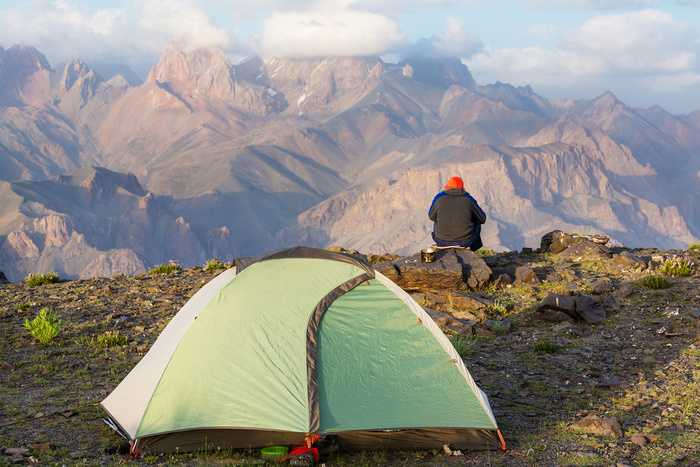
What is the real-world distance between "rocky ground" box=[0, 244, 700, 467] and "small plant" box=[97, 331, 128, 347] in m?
0.03

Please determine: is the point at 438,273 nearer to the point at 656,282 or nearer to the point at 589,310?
the point at 589,310

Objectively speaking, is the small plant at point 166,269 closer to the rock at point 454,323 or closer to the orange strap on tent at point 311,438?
the rock at point 454,323

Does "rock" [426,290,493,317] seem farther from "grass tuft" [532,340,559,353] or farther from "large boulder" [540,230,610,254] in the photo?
"large boulder" [540,230,610,254]

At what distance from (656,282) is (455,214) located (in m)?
4.97

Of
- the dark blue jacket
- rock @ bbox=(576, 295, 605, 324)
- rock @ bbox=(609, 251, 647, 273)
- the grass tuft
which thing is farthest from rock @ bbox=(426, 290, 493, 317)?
rock @ bbox=(609, 251, 647, 273)

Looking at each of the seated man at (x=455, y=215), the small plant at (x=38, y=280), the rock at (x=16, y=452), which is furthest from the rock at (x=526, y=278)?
the small plant at (x=38, y=280)

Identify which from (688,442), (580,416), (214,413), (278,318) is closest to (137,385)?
(214,413)

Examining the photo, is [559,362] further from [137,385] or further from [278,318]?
[137,385]

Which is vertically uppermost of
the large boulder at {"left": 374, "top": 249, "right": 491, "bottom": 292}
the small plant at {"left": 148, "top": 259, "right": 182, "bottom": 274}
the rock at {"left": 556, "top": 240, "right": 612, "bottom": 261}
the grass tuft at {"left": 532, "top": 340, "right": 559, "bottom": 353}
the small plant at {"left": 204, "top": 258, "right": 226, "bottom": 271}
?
the small plant at {"left": 148, "top": 259, "right": 182, "bottom": 274}

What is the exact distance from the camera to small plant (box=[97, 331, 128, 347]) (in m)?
11.0

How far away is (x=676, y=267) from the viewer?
14.7 metres

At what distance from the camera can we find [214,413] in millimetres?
7035

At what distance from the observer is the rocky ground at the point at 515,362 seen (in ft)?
22.1

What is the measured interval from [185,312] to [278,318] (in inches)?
66.8
